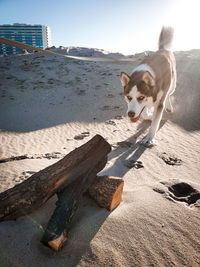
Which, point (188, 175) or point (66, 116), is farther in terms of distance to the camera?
point (66, 116)

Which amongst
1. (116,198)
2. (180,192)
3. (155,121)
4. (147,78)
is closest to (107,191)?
(116,198)

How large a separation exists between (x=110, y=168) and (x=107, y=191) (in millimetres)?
1220

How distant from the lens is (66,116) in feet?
20.9

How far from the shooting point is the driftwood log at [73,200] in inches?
52.3

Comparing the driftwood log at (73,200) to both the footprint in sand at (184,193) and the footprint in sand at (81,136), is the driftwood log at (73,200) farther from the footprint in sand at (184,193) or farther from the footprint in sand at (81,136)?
the footprint in sand at (81,136)

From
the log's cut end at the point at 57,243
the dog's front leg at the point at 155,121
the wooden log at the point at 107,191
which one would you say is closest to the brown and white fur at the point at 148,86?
the dog's front leg at the point at 155,121

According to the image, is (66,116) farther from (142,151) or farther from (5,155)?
(142,151)

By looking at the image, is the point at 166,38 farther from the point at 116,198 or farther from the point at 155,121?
the point at 116,198

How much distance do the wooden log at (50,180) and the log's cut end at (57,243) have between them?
0.40 m

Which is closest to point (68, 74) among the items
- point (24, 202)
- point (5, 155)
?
point (5, 155)

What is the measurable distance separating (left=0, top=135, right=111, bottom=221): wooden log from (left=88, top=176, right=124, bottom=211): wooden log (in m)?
0.16

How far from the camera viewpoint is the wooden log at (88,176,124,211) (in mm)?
1708

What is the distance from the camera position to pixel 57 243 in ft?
4.26

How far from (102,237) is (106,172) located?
4.32ft
